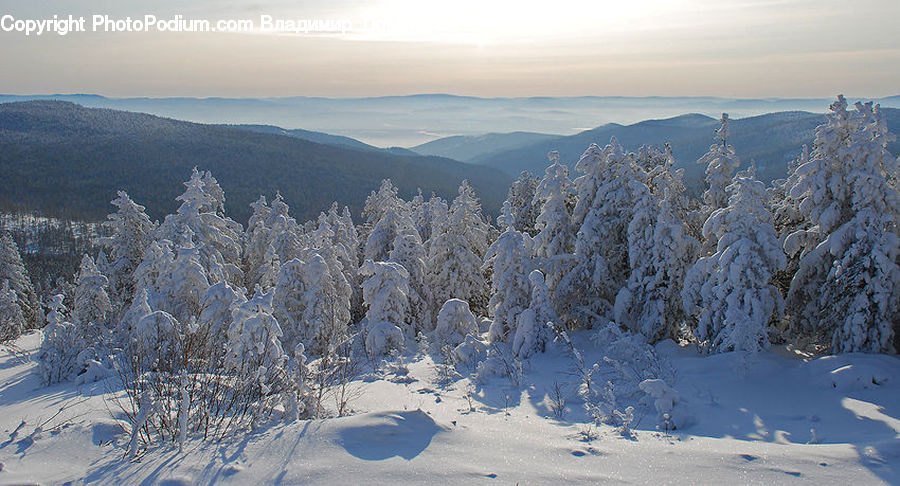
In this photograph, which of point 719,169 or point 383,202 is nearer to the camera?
A: point 719,169

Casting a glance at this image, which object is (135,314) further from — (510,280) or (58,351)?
(510,280)

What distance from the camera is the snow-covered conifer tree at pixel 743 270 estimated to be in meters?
15.2

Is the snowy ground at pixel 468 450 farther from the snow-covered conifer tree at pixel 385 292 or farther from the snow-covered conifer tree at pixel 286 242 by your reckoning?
the snow-covered conifer tree at pixel 286 242

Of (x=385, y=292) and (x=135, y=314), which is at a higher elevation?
(x=135, y=314)

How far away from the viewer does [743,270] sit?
15375 millimetres

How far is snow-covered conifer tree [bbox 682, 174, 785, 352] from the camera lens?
15.2 m

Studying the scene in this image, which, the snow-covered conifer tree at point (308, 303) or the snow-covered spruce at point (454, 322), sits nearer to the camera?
the snow-covered spruce at point (454, 322)

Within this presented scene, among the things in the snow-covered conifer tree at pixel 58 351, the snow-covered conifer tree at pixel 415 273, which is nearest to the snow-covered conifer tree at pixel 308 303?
the snow-covered conifer tree at pixel 415 273

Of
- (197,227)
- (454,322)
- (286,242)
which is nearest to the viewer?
(454,322)

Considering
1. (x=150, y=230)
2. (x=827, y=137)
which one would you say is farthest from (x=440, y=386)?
(x=150, y=230)

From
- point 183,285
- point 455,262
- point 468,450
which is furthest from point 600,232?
point 183,285

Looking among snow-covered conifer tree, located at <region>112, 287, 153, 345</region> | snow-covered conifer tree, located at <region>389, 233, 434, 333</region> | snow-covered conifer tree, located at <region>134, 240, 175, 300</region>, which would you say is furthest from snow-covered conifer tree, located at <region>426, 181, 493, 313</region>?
snow-covered conifer tree, located at <region>112, 287, 153, 345</region>

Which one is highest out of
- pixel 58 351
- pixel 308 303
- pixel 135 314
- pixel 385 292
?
pixel 135 314

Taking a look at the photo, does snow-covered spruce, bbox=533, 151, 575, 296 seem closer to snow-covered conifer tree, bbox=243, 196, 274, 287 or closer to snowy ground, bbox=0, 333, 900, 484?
snowy ground, bbox=0, 333, 900, 484
